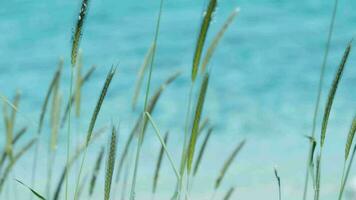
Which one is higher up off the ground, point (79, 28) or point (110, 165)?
point (79, 28)

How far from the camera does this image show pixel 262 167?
5.19 meters

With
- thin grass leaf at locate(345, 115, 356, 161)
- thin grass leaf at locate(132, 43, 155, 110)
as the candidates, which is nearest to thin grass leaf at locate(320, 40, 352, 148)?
thin grass leaf at locate(345, 115, 356, 161)

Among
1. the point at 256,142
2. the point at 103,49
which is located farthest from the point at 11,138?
the point at 103,49

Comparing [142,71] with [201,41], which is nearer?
[201,41]

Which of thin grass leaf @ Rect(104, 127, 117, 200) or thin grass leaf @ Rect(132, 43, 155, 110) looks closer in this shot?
thin grass leaf @ Rect(104, 127, 117, 200)

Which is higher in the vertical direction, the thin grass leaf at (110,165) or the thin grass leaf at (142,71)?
the thin grass leaf at (110,165)

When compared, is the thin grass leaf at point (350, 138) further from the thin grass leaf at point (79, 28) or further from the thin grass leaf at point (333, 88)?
the thin grass leaf at point (79, 28)

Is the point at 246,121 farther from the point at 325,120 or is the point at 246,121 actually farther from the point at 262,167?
the point at 325,120

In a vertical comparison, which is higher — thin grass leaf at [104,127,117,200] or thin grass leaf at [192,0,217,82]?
thin grass leaf at [192,0,217,82]

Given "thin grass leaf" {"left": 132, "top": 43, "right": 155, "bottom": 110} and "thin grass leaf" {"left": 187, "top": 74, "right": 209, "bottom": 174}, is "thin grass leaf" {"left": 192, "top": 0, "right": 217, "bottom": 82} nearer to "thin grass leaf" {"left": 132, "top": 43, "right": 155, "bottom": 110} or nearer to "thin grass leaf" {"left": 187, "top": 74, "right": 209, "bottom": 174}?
"thin grass leaf" {"left": 187, "top": 74, "right": 209, "bottom": 174}

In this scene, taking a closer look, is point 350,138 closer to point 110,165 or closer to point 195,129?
point 195,129

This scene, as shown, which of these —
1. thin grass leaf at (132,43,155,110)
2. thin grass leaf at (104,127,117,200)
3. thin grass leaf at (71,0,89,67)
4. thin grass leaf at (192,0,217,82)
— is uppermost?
thin grass leaf at (71,0,89,67)

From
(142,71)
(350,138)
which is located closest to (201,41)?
(350,138)

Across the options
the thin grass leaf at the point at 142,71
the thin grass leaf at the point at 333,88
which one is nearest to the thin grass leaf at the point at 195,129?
the thin grass leaf at the point at 333,88
